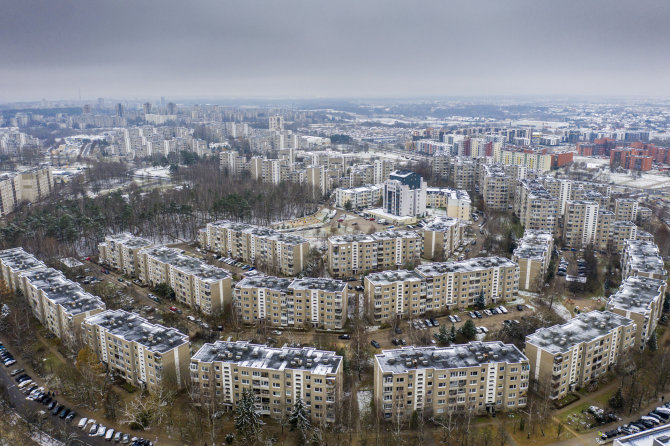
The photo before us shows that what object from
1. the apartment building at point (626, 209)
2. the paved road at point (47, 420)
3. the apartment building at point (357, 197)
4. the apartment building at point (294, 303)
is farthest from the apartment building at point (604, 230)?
the paved road at point (47, 420)

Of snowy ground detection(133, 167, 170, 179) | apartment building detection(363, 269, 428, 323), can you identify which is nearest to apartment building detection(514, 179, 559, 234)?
apartment building detection(363, 269, 428, 323)

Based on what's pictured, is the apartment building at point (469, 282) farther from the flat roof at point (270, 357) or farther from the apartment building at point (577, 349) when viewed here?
the flat roof at point (270, 357)

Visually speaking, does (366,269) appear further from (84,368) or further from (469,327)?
(84,368)

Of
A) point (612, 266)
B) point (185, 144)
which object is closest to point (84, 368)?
point (612, 266)

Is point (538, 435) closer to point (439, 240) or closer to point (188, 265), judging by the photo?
point (439, 240)

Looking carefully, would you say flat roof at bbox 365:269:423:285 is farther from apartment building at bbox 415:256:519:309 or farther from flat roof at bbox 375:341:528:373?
flat roof at bbox 375:341:528:373

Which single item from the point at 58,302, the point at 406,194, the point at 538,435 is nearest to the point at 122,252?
the point at 58,302

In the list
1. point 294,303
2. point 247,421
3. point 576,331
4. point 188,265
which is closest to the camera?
point 247,421
